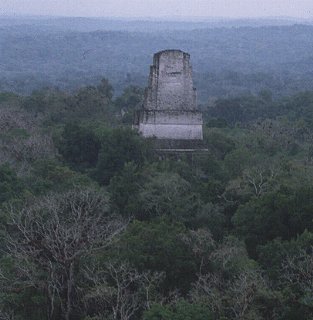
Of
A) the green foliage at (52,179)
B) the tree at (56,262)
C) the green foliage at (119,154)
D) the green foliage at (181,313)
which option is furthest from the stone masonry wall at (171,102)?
the green foliage at (181,313)

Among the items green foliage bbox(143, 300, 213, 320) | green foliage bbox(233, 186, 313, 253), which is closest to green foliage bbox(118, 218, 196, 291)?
green foliage bbox(143, 300, 213, 320)

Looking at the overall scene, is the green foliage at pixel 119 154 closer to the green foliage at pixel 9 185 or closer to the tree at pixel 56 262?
the green foliage at pixel 9 185

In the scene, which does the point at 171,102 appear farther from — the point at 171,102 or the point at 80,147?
the point at 80,147

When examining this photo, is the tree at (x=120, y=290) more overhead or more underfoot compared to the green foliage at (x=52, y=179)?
more overhead

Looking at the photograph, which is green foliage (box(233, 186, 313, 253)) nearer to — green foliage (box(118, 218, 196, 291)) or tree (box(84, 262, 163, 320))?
green foliage (box(118, 218, 196, 291))

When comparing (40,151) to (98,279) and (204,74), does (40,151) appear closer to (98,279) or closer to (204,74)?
(98,279)

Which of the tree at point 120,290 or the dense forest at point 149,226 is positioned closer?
the tree at point 120,290
